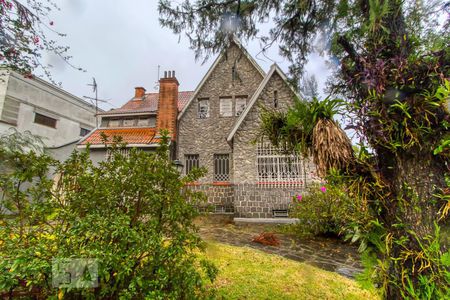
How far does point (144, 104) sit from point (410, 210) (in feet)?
56.8

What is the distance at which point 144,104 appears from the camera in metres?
16.7

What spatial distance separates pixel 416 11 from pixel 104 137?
355cm

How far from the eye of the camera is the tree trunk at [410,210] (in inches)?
59.9

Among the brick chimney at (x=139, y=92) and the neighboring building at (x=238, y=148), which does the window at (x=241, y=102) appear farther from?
the brick chimney at (x=139, y=92)

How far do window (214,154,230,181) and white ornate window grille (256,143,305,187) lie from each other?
2.88 meters

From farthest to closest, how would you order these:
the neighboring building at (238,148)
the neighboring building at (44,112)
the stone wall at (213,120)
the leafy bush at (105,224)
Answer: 1. the stone wall at (213,120)
2. the neighboring building at (44,112)
3. the neighboring building at (238,148)
4. the leafy bush at (105,224)

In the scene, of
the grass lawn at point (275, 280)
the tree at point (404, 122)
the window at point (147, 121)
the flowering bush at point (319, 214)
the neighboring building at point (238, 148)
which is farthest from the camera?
the window at point (147, 121)

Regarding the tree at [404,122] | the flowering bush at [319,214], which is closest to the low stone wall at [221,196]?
the flowering bush at [319,214]

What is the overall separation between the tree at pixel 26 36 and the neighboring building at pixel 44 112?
402 inches

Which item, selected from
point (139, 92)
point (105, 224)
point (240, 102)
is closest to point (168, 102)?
point (240, 102)

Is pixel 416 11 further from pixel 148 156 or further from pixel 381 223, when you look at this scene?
pixel 148 156

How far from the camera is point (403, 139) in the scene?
1657mm

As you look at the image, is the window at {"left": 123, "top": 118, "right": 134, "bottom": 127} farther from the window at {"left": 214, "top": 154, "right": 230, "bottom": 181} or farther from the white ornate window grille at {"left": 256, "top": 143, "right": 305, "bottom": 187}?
the white ornate window grille at {"left": 256, "top": 143, "right": 305, "bottom": 187}

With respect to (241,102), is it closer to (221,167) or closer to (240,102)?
(240,102)
